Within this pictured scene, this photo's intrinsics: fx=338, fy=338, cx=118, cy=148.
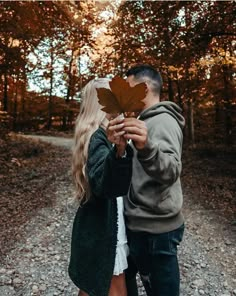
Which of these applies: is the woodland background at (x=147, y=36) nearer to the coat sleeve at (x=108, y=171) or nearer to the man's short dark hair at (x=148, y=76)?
the man's short dark hair at (x=148, y=76)

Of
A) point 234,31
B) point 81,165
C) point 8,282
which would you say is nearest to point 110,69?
point 234,31

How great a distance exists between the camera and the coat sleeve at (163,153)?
135 centimetres

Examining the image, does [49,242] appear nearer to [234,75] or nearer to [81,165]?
[81,165]

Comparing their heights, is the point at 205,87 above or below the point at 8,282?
above

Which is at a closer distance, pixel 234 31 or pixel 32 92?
pixel 234 31

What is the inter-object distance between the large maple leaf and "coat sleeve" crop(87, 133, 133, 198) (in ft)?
1.06

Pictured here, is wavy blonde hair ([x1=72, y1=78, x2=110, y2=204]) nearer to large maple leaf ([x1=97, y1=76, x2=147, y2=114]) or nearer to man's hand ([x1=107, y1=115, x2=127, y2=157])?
man's hand ([x1=107, y1=115, x2=127, y2=157])

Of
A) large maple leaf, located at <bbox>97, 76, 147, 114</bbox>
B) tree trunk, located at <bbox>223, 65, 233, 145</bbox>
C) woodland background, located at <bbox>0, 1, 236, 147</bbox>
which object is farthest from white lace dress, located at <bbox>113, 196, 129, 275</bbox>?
tree trunk, located at <bbox>223, 65, 233, 145</bbox>

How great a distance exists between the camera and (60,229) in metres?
5.60

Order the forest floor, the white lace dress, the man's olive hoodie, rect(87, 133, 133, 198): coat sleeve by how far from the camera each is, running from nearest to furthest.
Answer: rect(87, 133, 133, 198): coat sleeve, the man's olive hoodie, the white lace dress, the forest floor

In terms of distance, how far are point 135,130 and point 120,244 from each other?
1064 millimetres

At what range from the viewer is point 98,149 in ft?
5.30

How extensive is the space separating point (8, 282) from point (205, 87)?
9317 millimetres

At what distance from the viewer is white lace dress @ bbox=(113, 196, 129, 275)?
6.60 ft
